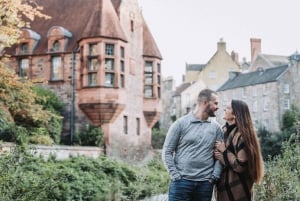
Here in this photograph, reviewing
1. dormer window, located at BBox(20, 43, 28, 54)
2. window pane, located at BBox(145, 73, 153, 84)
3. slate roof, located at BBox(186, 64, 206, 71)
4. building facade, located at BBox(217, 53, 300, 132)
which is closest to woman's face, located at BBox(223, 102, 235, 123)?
dormer window, located at BBox(20, 43, 28, 54)

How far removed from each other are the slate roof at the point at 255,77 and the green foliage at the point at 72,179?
90.2ft

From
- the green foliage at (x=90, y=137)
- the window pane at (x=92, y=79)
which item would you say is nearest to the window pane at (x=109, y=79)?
the window pane at (x=92, y=79)

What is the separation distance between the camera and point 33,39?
3244 cm

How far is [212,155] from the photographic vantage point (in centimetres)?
621

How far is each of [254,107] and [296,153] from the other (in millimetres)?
50964

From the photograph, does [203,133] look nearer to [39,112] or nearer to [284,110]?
[39,112]

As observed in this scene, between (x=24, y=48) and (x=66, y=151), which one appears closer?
(x=66, y=151)

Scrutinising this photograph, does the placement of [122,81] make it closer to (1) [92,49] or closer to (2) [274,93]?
(1) [92,49]

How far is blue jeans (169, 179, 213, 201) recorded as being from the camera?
6.17 meters

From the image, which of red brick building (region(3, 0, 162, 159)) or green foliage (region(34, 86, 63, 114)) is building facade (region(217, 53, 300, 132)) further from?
green foliage (region(34, 86, 63, 114))

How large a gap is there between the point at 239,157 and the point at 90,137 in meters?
24.6

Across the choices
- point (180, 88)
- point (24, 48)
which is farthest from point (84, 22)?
point (180, 88)

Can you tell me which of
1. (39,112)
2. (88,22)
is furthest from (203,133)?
(88,22)

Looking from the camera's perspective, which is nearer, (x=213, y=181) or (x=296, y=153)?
(x=213, y=181)
